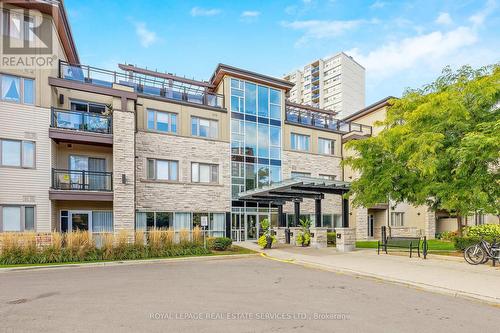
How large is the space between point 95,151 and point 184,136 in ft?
20.1

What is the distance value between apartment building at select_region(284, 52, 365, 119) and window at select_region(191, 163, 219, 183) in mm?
56784

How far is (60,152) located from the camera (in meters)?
20.8

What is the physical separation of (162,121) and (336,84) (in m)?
64.5

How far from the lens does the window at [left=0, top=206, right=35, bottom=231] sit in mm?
17766

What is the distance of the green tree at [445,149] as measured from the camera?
544 inches

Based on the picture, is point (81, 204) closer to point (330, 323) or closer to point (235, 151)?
point (235, 151)

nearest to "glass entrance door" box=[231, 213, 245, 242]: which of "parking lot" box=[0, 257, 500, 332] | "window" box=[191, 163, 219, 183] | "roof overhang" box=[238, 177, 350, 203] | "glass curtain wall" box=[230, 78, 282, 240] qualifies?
"glass curtain wall" box=[230, 78, 282, 240]

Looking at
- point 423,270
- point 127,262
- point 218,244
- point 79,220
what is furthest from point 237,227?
point 423,270

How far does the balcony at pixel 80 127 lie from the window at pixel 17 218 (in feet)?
13.6

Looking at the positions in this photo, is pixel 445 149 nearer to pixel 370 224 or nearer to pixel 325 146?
pixel 325 146

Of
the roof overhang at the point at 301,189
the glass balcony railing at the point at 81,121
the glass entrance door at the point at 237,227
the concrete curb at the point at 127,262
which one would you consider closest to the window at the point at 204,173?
the roof overhang at the point at 301,189

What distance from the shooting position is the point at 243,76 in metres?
27.8

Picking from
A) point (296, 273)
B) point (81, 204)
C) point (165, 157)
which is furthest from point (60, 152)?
point (296, 273)

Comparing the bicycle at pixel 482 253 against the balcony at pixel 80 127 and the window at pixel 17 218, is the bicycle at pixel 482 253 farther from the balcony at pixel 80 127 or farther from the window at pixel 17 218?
the window at pixel 17 218
